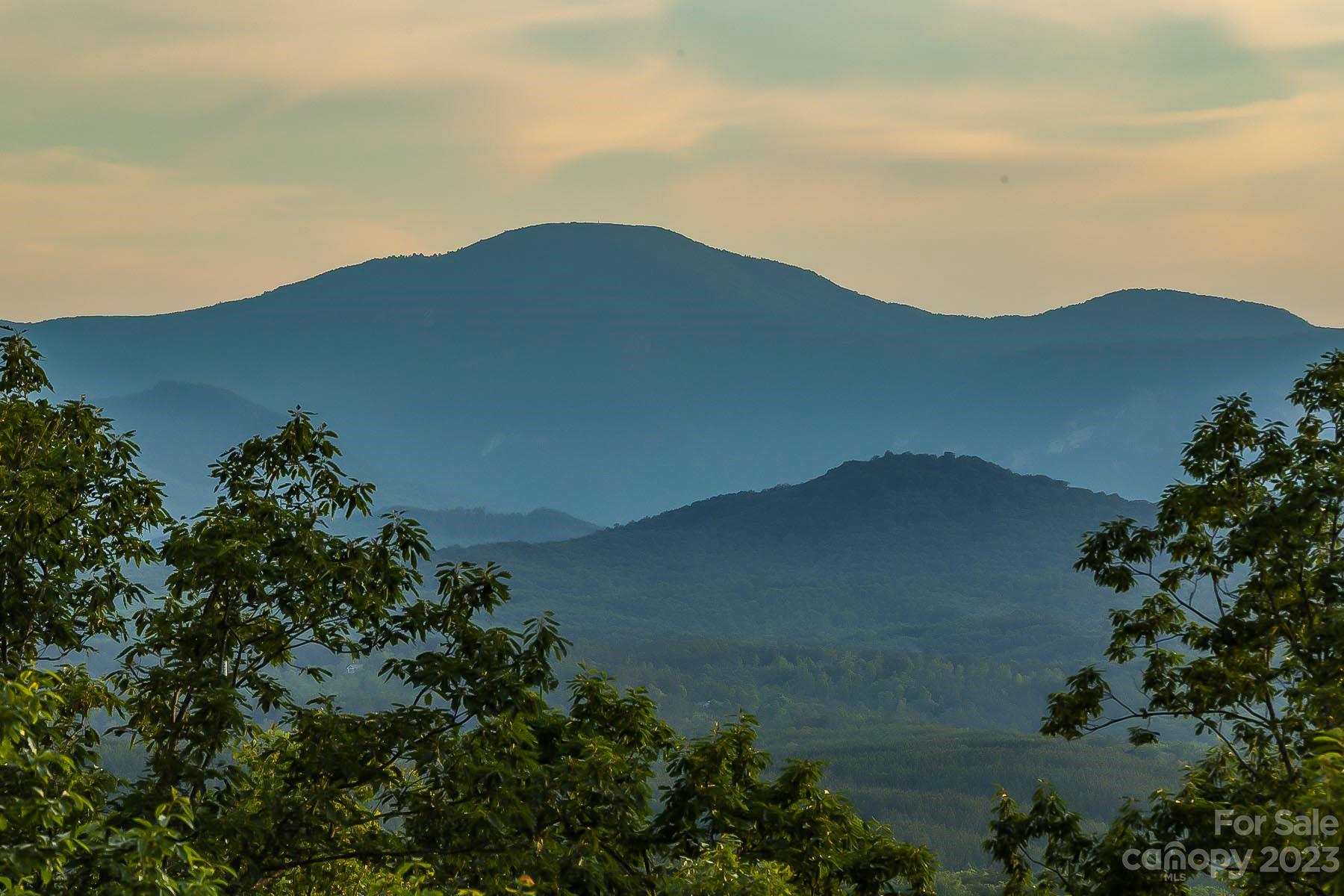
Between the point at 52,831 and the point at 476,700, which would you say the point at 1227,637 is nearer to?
the point at 476,700

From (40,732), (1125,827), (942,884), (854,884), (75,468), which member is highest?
(75,468)

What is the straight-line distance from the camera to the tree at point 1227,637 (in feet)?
55.0

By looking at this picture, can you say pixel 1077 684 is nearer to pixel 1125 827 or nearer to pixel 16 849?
pixel 1125 827

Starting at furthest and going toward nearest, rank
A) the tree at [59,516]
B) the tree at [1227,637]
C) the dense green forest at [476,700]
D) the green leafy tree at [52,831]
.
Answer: the tree at [1227,637], the tree at [59,516], the dense green forest at [476,700], the green leafy tree at [52,831]

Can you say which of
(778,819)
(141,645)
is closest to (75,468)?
(141,645)

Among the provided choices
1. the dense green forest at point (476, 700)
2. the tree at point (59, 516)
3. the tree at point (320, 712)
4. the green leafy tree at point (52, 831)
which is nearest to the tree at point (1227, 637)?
the dense green forest at point (476, 700)

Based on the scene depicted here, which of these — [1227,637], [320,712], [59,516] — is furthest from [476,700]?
[1227,637]

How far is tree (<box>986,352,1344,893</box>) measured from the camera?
1677cm

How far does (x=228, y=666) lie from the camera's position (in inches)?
615

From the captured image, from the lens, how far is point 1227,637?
17812 millimetres

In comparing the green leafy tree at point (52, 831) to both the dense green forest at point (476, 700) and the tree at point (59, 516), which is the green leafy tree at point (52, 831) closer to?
the dense green forest at point (476, 700)

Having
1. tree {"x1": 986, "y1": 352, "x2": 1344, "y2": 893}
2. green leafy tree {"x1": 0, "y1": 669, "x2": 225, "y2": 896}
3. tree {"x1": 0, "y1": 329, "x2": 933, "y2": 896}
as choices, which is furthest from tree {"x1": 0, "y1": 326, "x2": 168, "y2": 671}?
tree {"x1": 986, "y1": 352, "x2": 1344, "y2": 893}

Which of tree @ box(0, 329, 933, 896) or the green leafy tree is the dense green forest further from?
the green leafy tree

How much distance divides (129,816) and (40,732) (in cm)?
163
